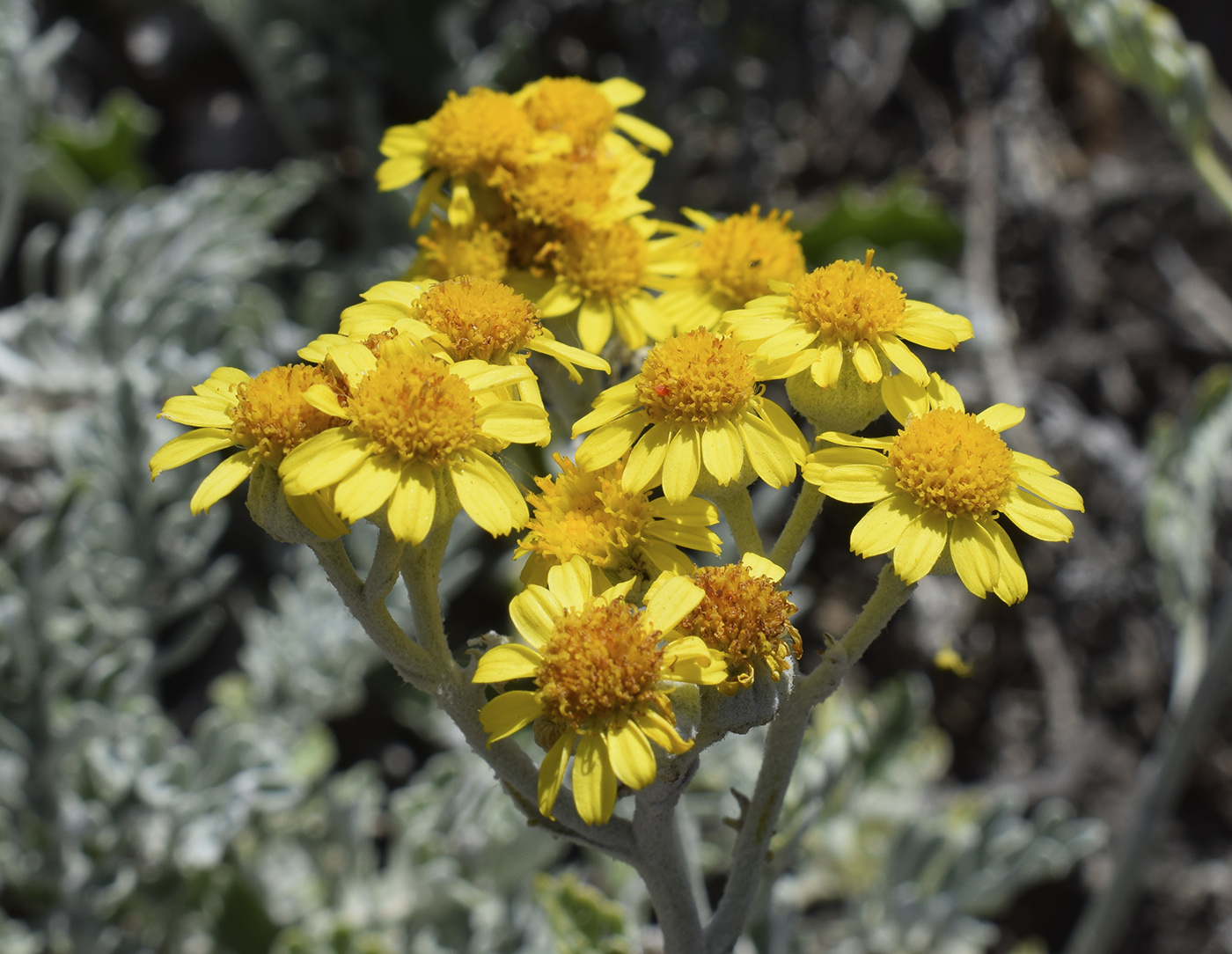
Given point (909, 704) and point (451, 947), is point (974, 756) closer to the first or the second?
point (909, 704)

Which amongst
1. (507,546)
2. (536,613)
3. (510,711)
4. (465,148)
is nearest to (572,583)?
(536,613)

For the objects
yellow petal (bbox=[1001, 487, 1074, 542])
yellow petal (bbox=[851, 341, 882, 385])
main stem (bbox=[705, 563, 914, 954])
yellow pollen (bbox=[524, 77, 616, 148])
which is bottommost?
main stem (bbox=[705, 563, 914, 954])

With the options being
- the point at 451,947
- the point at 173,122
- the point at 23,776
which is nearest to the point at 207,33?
the point at 173,122

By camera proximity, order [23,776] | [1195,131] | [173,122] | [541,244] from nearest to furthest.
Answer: [541,244], [1195,131], [23,776], [173,122]

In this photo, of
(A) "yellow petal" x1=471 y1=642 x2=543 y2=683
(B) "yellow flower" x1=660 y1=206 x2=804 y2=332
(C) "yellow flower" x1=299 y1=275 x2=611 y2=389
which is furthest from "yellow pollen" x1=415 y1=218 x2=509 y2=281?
(A) "yellow petal" x1=471 y1=642 x2=543 y2=683

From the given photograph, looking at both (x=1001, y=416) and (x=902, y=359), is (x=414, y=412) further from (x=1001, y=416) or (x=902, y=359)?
(x=1001, y=416)

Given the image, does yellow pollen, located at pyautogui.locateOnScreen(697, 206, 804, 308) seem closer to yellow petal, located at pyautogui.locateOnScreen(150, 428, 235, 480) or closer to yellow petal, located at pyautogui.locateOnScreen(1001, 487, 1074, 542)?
yellow petal, located at pyautogui.locateOnScreen(1001, 487, 1074, 542)

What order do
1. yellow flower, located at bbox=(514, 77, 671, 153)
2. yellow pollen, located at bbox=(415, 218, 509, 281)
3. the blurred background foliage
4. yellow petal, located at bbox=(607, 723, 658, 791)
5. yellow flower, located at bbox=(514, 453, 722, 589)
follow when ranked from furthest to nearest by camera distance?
the blurred background foliage < yellow flower, located at bbox=(514, 77, 671, 153) < yellow pollen, located at bbox=(415, 218, 509, 281) < yellow flower, located at bbox=(514, 453, 722, 589) < yellow petal, located at bbox=(607, 723, 658, 791)
